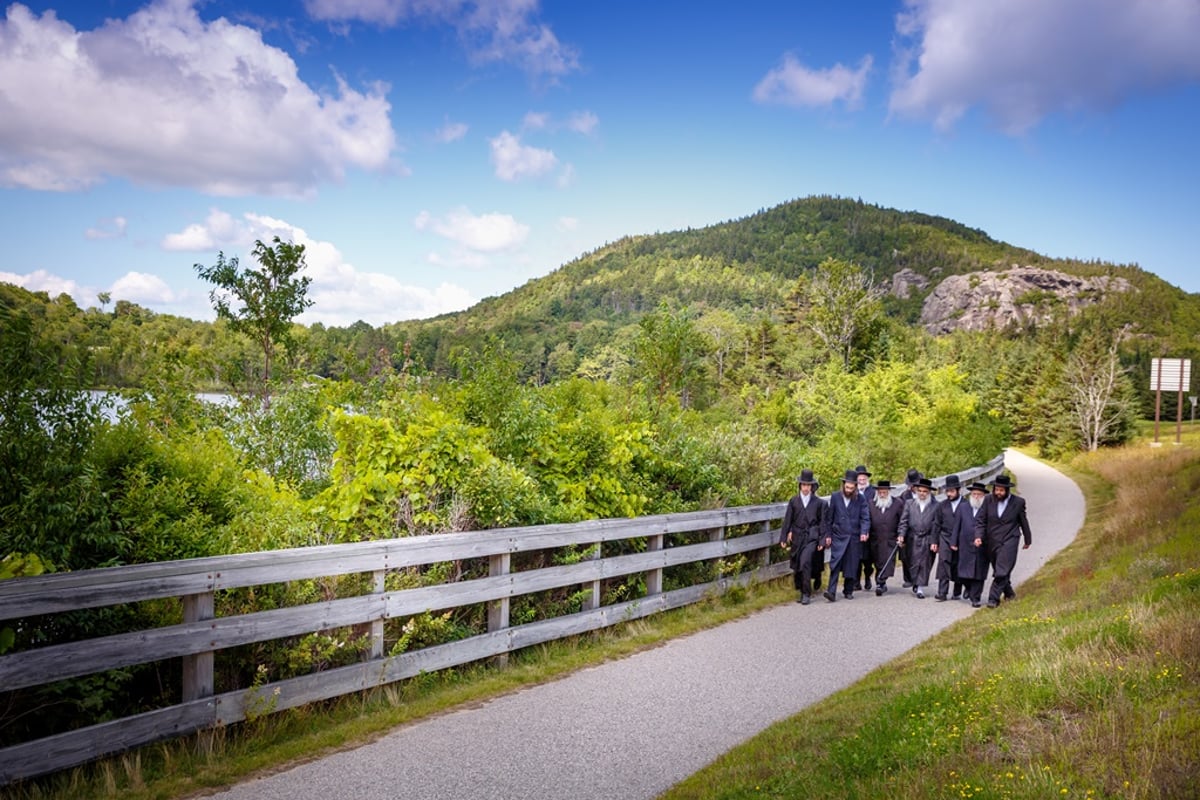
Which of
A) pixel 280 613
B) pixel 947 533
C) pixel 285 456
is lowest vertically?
pixel 947 533

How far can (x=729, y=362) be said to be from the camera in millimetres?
87562

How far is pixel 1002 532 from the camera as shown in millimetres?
11227

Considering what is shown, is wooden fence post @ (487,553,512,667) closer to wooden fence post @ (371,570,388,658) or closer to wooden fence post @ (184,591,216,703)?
wooden fence post @ (371,570,388,658)

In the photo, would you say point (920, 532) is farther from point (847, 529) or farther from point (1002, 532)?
point (847, 529)

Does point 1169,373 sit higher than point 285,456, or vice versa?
point 1169,373

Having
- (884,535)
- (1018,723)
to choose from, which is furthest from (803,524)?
(1018,723)

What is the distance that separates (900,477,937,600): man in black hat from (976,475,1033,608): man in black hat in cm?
75

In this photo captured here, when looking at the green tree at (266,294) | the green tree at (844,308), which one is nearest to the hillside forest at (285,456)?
the green tree at (266,294)

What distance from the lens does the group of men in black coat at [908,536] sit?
11.1 m

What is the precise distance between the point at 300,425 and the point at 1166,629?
8113 mm

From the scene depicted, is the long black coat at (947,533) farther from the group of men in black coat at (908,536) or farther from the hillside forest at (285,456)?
the hillside forest at (285,456)

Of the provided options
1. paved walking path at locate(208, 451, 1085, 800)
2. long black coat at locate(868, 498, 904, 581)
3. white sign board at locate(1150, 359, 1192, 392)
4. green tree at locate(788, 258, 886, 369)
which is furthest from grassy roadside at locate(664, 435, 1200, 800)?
green tree at locate(788, 258, 886, 369)

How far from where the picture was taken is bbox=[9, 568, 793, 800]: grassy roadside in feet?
14.0

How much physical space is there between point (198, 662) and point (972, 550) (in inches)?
395
